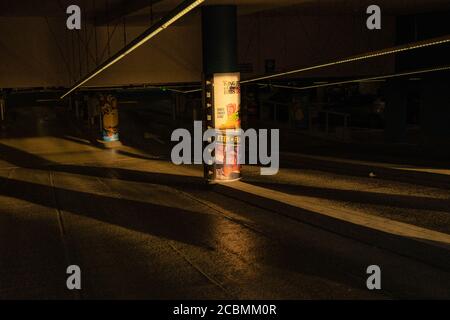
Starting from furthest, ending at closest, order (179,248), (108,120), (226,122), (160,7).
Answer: (108,120), (160,7), (226,122), (179,248)

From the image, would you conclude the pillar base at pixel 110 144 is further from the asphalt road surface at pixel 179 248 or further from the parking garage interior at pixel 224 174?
the asphalt road surface at pixel 179 248

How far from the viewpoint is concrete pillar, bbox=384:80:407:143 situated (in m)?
28.8

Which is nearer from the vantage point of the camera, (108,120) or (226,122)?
(226,122)

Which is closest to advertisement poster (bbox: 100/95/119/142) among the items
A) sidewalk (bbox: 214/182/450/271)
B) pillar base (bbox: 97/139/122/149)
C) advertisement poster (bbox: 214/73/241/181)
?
pillar base (bbox: 97/139/122/149)

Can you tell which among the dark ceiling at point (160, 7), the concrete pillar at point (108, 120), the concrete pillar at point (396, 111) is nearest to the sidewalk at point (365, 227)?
the dark ceiling at point (160, 7)

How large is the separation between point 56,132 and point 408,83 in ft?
76.1

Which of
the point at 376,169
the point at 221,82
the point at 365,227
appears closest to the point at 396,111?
the point at 376,169

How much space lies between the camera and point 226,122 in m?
16.8

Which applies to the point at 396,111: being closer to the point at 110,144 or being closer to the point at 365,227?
the point at 110,144

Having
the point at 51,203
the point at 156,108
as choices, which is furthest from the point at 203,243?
the point at 156,108

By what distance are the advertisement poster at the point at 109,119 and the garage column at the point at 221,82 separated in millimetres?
15430

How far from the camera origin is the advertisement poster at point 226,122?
16641mm

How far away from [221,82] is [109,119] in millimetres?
16149
